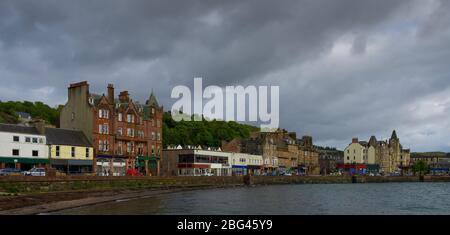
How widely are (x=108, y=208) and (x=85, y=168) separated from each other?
43138mm

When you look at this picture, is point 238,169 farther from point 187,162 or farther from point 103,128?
point 103,128

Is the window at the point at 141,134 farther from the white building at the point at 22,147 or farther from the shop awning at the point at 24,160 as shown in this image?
the shop awning at the point at 24,160

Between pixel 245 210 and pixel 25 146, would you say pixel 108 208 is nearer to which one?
pixel 245 210

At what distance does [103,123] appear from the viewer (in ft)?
332

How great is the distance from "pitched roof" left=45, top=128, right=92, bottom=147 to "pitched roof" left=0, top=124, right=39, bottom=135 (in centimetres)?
274

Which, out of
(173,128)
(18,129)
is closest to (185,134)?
(173,128)

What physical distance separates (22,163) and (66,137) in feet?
35.1

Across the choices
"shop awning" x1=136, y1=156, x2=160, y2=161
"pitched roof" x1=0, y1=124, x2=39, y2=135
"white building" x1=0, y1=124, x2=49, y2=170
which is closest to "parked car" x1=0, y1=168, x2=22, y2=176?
"white building" x1=0, y1=124, x2=49, y2=170

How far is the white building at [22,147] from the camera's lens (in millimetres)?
81912

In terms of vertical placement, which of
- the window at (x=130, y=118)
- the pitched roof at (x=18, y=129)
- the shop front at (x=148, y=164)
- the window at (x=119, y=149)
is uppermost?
the window at (x=130, y=118)

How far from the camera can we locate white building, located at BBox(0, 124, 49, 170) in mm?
81912

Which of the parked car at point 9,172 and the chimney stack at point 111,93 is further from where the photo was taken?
the chimney stack at point 111,93

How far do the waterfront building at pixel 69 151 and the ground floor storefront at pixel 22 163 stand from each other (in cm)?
172

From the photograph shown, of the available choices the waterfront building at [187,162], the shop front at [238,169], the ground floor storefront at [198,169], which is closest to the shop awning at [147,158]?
the waterfront building at [187,162]
